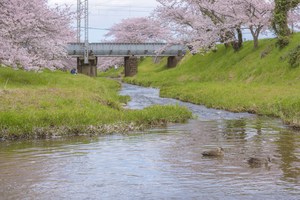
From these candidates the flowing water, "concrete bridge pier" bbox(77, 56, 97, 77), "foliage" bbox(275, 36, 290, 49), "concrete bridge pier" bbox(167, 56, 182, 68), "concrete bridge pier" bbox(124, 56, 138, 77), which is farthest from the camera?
"concrete bridge pier" bbox(167, 56, 182, 68)

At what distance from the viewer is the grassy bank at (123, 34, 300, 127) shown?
16.0 metres

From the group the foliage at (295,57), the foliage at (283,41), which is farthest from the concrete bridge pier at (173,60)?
the foliage at (295,57)

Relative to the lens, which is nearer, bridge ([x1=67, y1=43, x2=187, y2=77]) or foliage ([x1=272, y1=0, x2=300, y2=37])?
foliage ([x1=272, y1=0, x2=300, y2=37])

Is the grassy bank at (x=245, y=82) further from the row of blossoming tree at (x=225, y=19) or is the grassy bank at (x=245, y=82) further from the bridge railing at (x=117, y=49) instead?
the bridge railing at (x=117, y=49)

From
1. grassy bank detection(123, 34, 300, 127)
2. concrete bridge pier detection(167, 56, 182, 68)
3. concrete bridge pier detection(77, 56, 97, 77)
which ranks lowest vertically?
grassy bank detection(123, 34, 300, 127)

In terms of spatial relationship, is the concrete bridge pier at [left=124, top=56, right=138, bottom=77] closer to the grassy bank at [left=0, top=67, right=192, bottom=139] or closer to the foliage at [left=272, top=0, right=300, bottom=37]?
the foliage at [left=272, top=0, right=300, bottom=37]

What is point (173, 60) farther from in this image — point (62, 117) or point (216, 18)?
point (62, 117)

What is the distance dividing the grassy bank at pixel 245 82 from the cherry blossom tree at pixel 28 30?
10.6 metres

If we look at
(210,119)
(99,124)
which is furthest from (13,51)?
(210,119)

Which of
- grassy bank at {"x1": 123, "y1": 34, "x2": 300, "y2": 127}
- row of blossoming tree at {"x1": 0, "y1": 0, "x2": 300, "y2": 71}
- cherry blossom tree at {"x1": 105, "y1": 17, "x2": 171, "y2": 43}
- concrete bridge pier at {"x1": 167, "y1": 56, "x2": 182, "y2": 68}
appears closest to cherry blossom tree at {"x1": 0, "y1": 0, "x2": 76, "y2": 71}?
row of blossoming tree at {"x1": 0, "y1": 0, "x2": 300, "y2": 71}

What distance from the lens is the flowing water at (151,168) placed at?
505 cm

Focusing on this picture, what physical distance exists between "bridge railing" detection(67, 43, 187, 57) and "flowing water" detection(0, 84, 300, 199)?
1928 inches

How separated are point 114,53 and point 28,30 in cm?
3561

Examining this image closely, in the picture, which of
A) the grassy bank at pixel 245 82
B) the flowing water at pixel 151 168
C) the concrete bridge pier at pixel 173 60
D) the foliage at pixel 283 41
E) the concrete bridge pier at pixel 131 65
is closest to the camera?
the flowing water at pixel 151 168
